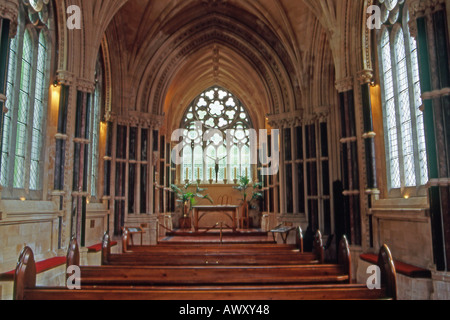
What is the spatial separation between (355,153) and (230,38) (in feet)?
28.5

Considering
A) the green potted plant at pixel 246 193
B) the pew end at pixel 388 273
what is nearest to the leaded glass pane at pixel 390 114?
the pew end at pixel 388 273

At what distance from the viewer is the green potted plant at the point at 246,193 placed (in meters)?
20.0

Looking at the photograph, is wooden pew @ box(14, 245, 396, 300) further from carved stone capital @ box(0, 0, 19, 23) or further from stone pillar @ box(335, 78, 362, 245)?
stone pillar @ box(335, 78, 362, 245)

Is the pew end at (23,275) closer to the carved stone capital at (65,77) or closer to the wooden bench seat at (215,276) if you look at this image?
the wooden bench seat at (215,276)

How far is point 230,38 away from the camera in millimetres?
16234

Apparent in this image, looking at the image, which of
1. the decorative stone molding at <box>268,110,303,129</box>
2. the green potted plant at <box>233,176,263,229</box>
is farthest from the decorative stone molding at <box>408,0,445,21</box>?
the green potted plant at <box>233,176,263,229</box>

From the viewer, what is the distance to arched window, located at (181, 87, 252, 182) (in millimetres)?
22625

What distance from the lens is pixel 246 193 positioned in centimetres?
2192

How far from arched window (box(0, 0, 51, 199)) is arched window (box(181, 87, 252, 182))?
13.7 meters

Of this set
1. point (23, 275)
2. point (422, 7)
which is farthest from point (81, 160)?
point (422, 7)

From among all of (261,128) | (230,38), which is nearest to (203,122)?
(261,128)

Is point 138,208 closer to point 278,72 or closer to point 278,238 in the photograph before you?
point 278,238

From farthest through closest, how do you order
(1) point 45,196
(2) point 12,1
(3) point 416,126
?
1. (1) point 45,196
2. (3) point 416,126
3. (2) point 12,1

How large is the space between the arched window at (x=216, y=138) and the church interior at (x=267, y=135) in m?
2.75
